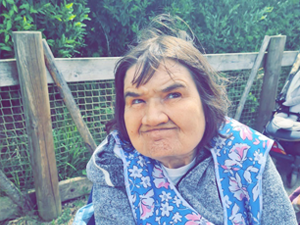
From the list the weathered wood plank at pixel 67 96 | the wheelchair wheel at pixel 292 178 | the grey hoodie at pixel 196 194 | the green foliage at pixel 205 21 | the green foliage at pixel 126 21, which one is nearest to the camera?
the grey hoodie at pixel 196 194

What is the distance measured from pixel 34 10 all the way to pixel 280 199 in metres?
2.27

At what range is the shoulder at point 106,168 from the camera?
4.16ft

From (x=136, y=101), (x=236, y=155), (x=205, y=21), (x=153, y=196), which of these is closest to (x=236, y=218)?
(x=236, y=155)

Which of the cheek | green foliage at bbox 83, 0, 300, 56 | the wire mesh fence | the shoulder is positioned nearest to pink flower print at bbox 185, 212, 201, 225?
the shoulder

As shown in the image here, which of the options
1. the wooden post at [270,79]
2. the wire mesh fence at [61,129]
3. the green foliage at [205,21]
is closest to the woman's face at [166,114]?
the wire mesh fence at [61,129]

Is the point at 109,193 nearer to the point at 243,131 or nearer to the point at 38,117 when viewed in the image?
the point at 243,131

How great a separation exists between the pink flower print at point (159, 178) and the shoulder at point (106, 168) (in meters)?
0.17

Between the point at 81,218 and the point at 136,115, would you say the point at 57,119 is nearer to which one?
the point at 81,218

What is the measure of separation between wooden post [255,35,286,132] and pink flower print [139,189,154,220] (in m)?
2.72

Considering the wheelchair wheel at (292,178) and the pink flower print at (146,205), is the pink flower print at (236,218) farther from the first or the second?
the wheelchair wheel at (292,178)

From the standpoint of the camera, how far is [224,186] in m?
1.24

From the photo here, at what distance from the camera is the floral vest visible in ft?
3.92

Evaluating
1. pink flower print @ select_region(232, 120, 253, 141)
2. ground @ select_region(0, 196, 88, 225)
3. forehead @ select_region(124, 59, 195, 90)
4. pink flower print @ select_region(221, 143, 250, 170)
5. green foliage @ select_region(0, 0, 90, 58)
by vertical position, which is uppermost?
green foliage @ select_region(0, 0, 90, 58)

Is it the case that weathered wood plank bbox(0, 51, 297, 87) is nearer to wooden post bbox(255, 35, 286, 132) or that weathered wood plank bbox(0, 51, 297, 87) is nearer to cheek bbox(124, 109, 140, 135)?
wooden post bbox(255, 35, 286, 132)
